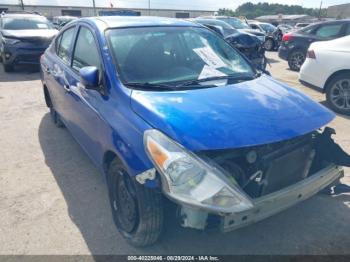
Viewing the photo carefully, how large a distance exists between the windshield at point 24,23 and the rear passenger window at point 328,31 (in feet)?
28.1

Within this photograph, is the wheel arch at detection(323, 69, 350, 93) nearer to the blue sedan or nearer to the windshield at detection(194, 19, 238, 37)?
the blue sedan

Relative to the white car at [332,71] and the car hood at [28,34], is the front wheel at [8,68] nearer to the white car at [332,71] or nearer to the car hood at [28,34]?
the car hood at [28,34]

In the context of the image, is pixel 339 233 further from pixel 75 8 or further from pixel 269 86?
pixel 75 8

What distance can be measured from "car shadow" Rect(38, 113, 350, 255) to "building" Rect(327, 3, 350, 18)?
7160 cm

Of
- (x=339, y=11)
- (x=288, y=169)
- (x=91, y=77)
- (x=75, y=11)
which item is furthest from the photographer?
(x=339, y=11)

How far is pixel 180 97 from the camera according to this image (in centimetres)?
255

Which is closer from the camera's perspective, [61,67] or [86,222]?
[86,222]

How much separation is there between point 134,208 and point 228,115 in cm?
99

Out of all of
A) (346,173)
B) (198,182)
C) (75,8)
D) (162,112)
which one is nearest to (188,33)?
(162,112)

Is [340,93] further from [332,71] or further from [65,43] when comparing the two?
[65,43]

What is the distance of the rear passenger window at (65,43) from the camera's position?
3925 millimetres

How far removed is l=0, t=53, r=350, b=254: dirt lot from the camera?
2.62 metres

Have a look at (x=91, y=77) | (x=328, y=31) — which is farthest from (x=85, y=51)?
(x=328, y=31)

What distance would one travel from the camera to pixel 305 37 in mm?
9727
